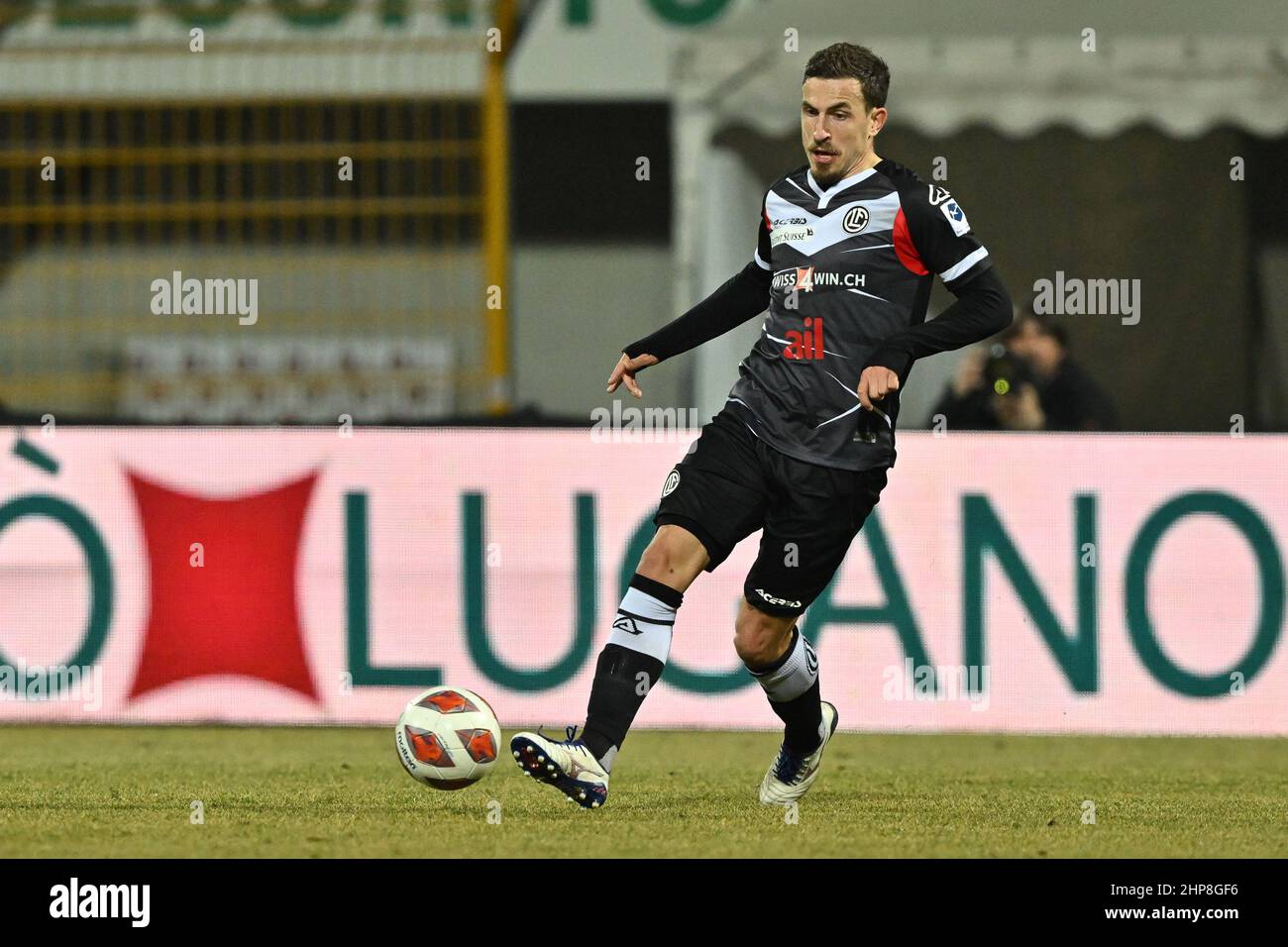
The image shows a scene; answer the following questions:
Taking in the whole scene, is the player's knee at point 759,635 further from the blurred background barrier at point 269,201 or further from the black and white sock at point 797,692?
the blurred background barrier at point 269,201

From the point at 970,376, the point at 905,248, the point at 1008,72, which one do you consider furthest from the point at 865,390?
the point at 1008,72

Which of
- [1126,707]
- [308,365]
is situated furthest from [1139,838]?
[308,365]

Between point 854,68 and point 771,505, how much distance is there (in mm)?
1120

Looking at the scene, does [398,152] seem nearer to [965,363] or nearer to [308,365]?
[308,365]

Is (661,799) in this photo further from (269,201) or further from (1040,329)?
(269,201)

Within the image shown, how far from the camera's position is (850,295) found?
568cm

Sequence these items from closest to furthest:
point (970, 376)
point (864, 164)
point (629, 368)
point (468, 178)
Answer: point (864, 164)
point (629, 368)
point (970, 376)
point (468, 178)

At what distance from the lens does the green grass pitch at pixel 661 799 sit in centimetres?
535

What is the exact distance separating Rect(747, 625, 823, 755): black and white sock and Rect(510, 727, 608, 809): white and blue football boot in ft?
2.60

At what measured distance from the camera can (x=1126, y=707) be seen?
328 inches

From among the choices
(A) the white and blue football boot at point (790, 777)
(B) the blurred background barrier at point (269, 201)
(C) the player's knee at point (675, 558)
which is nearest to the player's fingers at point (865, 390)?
(C) the player's knee at point (675, 558)

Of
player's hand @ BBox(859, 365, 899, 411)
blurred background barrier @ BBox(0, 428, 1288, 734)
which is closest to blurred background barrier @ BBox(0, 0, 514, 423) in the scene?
blurred background barrier @ BBox(0, 428, 1288, 734)

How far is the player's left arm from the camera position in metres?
5.50

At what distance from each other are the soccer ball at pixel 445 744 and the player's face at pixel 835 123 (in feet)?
5.61
